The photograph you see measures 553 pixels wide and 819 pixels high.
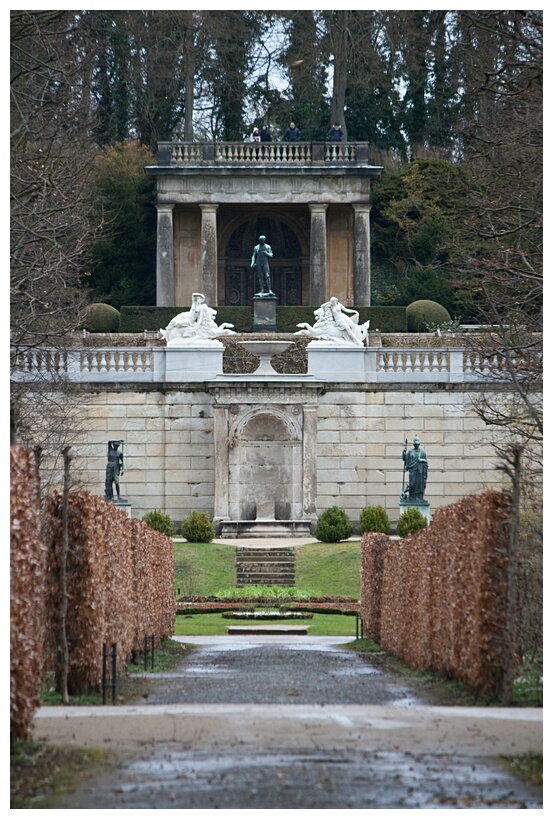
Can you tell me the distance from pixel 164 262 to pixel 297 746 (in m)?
45.3

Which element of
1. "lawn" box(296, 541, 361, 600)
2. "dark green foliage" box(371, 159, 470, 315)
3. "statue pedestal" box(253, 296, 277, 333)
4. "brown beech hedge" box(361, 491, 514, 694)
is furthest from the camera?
"dark green foliage" box(371, 159, 470, 315)

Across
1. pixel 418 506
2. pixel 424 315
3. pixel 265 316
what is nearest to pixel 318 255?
pixel 424 315

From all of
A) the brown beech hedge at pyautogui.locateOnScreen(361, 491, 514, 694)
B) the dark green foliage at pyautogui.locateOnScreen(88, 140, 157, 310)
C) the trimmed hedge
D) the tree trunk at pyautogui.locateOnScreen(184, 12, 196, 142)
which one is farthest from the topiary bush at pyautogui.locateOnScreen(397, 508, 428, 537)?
the tree trunk at pyautogui.locateOnScreen(184, 12, 196, 142)

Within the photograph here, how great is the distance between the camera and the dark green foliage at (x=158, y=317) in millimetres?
49956

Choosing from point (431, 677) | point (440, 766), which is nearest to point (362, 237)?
point (431, 677)

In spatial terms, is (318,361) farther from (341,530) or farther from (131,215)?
(131,215)

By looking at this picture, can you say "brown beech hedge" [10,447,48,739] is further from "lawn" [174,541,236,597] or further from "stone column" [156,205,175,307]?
"stone column" [156,205,175,307]

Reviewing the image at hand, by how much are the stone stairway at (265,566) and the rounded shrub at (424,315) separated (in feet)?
53.9

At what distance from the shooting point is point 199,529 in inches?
1432

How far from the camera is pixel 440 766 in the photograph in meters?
10.4

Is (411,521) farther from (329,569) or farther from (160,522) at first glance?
(160,522)

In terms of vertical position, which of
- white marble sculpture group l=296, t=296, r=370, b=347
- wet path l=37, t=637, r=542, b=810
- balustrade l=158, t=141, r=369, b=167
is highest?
balustrade l=158, t=141, r=369, b=167

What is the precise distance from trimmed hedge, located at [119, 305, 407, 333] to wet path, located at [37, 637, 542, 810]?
33.6m

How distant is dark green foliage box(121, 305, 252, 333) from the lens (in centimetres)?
4996
